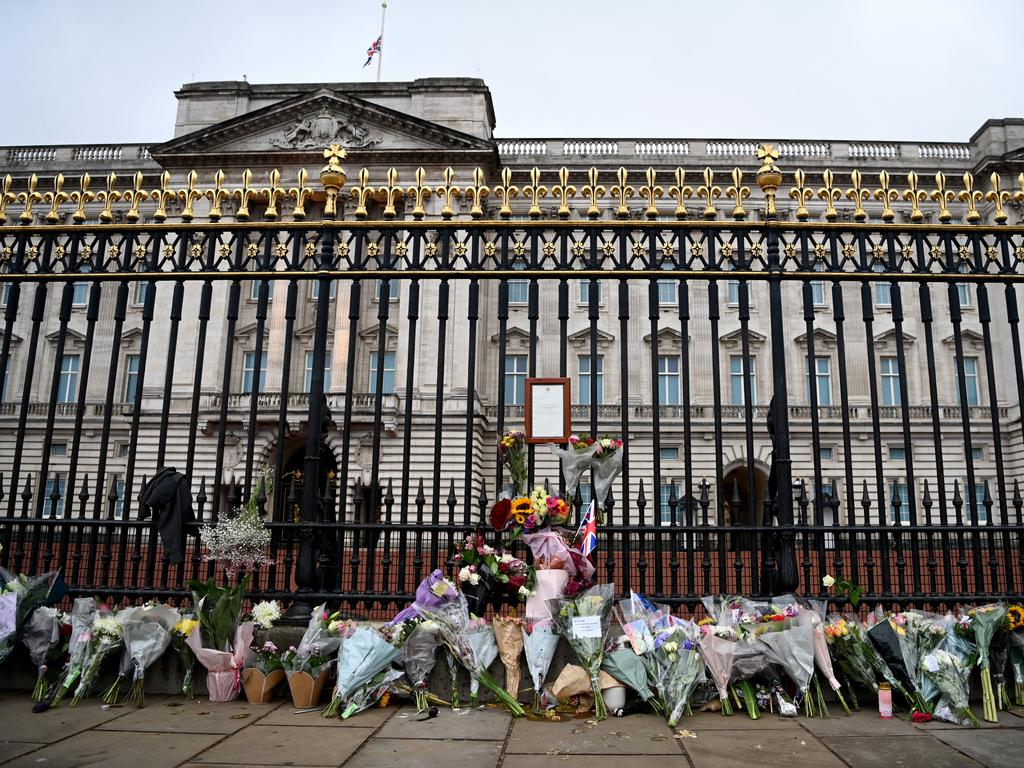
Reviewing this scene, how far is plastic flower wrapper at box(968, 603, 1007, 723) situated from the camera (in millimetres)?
4613

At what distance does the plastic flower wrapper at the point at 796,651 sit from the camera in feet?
15.1

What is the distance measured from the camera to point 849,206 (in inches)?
748

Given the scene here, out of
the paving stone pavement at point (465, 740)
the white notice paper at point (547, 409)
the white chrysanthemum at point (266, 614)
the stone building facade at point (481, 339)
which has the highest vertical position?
the stone building facade at point (481, 339)

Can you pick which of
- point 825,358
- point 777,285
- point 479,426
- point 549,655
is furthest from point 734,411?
point 549,655

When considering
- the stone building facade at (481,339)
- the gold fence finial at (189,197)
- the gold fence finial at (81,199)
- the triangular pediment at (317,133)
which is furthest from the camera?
the triangular pediment at (317,133)

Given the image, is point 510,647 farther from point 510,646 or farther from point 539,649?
point 539,649

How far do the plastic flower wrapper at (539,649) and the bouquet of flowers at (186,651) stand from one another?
86.2 inches

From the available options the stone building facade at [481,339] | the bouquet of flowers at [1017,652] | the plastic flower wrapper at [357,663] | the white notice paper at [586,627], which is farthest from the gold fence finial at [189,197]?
the stone building facade at [481,339]

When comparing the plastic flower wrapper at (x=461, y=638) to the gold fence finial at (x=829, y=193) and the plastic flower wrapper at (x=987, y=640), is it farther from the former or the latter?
the gold fence finial at (x=829, y=193)

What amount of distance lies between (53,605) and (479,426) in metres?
19.5

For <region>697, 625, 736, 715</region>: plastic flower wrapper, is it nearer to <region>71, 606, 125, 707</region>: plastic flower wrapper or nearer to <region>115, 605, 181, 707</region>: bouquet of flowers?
<region>115, 605, 181, 707</region>: bouquet of flowers

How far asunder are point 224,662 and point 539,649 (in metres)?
Result: 2.07

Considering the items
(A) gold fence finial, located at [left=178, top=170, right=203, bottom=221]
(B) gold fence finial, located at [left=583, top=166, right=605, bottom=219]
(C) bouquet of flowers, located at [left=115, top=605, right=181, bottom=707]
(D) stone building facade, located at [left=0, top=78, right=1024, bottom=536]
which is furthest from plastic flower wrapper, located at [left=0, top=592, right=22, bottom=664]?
(D) stone building facade, located at [left=0, top=78, right=1024, bottom=536]

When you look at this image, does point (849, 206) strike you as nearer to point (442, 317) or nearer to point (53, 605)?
point (442, 317)
